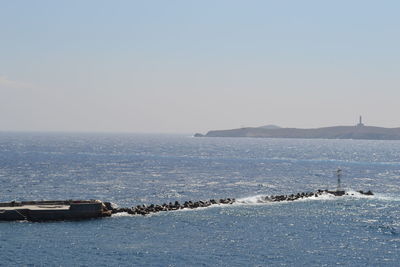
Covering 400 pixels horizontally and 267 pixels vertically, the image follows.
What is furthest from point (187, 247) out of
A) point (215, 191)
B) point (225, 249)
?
point (215, 191)

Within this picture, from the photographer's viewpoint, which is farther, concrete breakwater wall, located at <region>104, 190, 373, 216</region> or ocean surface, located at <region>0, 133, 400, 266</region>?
concrete breakwater wall, located at <region>104, 190, 373, 216</region>

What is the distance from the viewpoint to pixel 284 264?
4994 centimetres

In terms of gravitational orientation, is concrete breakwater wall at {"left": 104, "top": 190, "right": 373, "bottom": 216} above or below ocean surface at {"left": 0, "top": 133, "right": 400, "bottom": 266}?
above

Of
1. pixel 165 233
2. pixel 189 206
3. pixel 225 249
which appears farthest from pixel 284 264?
pixel 189 206

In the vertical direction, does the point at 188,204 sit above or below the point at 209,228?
above

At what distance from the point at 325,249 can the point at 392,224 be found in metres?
18.7

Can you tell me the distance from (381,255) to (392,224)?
1778 centimetres

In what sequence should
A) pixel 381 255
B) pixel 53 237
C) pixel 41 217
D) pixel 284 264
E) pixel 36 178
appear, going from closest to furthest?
pixel 284 264 → pixel 381 255 → pixel 53 237 → pixel 41 217 → pixel 36 178

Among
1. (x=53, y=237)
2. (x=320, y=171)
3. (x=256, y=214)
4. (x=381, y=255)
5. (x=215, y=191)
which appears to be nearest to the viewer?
(x=381, y=255)

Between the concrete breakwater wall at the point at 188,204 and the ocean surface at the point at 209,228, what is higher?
the concrete breakwater wall at the point at 188,204

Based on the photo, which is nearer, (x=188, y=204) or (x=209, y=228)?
(x=209, y=228)

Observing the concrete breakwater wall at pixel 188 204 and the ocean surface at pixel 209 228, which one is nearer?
the ocean surface at pixel 209 228

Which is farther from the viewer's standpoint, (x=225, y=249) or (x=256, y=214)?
(x=256, y=214)

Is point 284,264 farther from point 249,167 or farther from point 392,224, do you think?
point 249,167
